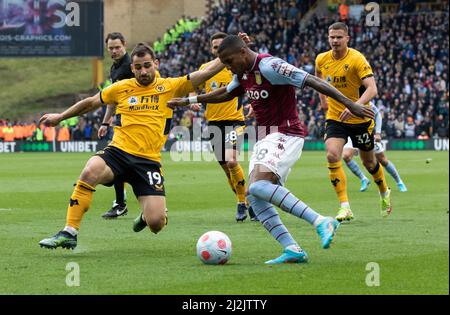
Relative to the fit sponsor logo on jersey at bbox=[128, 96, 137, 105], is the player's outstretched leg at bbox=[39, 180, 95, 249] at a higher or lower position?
lower

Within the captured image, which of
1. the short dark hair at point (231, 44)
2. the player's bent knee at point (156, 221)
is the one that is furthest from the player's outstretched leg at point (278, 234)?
the short dark hair at point (231, 44)

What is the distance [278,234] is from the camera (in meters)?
8.75

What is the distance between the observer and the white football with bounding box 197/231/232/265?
866 cm

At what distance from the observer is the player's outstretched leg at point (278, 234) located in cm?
862

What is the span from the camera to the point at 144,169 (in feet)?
31.8

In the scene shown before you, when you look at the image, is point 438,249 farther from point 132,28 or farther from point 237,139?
point 132,28

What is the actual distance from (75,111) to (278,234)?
2522mm

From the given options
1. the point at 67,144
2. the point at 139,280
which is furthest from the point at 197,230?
the point at 67,144

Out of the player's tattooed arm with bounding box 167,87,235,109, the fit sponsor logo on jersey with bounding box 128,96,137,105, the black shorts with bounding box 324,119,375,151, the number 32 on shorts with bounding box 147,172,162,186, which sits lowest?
the number 32 on shorts with bounding box 147,172,162,186

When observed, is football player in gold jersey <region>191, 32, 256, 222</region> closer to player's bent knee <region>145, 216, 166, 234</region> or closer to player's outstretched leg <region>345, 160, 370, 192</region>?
player's bent knee <region>145, 216, 166, 234</region>

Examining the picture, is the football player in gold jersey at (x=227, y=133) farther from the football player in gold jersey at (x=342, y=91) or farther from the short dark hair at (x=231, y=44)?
the short dark hair at (x=231, y=44)

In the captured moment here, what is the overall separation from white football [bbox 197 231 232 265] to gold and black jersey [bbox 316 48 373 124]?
449cm

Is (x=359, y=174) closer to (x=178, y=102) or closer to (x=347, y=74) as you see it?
(x=347, y=74)

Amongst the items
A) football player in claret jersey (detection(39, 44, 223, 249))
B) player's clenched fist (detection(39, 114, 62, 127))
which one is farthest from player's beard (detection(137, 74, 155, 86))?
player's clenched fist (detection(39, 114, 62, 127))
